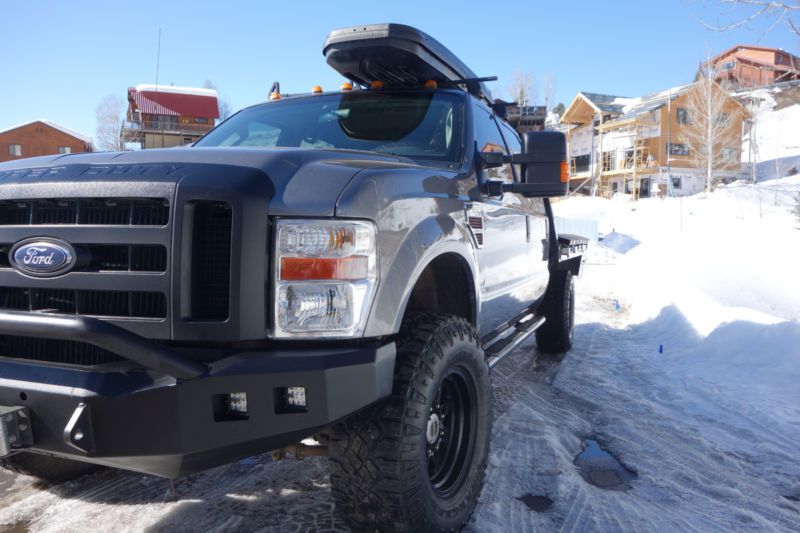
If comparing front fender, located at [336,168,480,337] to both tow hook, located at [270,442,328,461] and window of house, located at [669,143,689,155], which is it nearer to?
tow hook, located at [270,442,328,461]

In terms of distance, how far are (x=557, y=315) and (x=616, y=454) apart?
2.47 m

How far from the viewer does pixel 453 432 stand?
8.66ft

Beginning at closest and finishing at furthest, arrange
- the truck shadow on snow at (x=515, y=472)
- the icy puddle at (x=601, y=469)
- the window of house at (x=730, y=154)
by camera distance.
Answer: the truck shadow on snow at (x=515, y=472), the icy puddle at (x=601, y=469), the window of house at (x=730, y=154)

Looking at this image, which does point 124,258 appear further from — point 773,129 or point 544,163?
point 773,129

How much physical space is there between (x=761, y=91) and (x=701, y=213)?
3971cm

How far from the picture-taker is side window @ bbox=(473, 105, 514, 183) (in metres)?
3.46

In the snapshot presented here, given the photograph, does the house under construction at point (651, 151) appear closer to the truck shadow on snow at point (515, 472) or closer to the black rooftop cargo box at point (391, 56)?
the truck shadow on snow at point (515, 472)

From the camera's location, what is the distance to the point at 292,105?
3662mm

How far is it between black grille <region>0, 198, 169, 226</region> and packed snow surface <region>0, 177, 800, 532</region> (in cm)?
144

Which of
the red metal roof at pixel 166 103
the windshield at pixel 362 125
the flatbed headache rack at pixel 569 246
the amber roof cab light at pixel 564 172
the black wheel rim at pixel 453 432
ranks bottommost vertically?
the black wheel rim at pixel 453 432

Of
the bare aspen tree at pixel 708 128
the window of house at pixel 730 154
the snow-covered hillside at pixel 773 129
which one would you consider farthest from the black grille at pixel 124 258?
the window of house at pixel 730 154

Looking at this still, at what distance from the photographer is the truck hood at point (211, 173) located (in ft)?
6.00

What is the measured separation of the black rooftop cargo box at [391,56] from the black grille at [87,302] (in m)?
2.13

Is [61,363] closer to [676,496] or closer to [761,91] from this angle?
[676,496]
